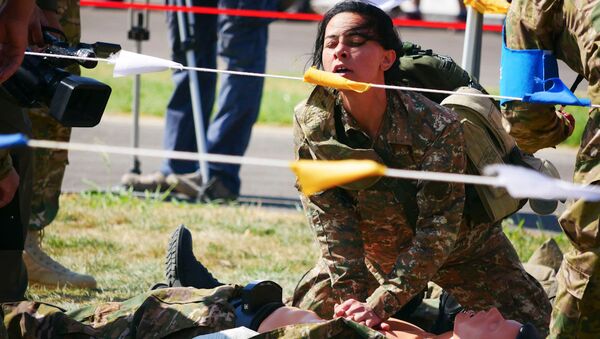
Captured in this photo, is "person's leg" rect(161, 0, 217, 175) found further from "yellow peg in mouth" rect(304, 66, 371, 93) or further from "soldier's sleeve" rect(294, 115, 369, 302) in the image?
"yellow peg in mouth" rect(304, 66, 371, 93)

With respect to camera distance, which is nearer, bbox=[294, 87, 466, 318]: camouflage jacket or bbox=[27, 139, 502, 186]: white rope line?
bbox=[27, 139, 502, 186]: white rope line

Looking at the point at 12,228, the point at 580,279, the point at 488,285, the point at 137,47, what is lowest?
the point at 137,47

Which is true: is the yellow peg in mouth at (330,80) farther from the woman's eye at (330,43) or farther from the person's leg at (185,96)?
the person's leg at (185,96)

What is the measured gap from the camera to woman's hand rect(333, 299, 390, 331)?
3553 mm

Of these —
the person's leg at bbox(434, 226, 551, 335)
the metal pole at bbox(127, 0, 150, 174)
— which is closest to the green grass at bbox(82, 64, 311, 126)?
the metal pole at bbox(127, 0, 150, 174)

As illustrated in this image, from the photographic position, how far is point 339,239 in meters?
3.91

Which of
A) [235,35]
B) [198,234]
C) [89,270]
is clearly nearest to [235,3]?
[235,35]

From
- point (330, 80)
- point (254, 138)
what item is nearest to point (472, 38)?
point (330, 80)

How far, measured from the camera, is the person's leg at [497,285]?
13.4 feet

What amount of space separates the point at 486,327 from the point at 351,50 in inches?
40.4

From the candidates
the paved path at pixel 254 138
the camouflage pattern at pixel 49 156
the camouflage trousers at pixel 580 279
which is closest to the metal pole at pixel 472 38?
the paved path at pixel 254 138

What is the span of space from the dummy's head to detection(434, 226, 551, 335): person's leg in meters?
0.65

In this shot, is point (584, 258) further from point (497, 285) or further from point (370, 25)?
point (370, 25)

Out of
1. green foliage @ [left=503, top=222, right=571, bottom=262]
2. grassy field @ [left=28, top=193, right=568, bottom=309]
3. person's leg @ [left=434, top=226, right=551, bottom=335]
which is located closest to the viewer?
person's leg @ [left=434, top=226, right=551, bottom=335]
